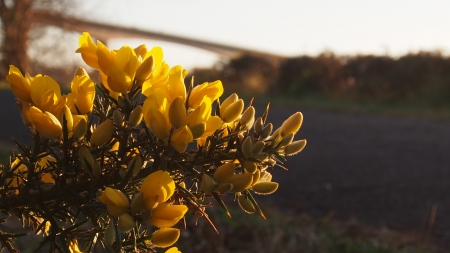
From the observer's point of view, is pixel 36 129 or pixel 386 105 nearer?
pixel 36 129

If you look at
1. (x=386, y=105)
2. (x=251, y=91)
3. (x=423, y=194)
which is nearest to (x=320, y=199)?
(x=423, y=194)

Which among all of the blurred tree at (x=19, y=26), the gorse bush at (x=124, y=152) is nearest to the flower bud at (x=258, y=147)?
the gorse bush at (x=124, y=152)

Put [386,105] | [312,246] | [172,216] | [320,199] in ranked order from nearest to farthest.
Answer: [172,216], [312,246], [320,199], [386,105]

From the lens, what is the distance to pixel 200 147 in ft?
2.26

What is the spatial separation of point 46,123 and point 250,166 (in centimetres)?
27

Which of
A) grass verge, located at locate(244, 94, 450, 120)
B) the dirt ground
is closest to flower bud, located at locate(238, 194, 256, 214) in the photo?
the dirt ground

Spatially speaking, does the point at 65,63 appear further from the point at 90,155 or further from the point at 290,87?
the point at 90,155

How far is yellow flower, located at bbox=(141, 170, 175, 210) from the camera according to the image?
61 cm

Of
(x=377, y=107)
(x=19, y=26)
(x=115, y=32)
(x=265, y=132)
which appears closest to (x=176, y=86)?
(x=265, y=132)

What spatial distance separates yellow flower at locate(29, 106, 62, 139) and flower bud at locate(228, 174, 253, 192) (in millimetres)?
230

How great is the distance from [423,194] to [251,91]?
35.6 feet

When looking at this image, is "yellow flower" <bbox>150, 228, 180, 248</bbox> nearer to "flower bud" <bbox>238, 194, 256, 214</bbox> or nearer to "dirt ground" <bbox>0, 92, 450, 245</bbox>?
"flower bud" <bbox>238, 194, 256, 214</bbox>

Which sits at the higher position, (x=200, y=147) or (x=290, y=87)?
(x=200, y=147)

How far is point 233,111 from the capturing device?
0.74 meters
